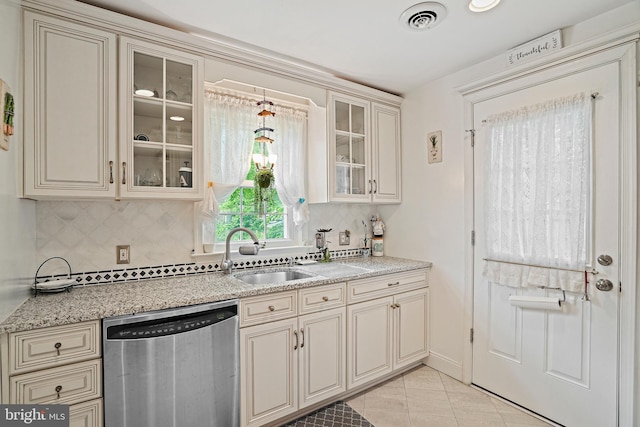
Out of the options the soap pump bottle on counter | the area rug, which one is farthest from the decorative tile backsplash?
the soap pump bottle on counter

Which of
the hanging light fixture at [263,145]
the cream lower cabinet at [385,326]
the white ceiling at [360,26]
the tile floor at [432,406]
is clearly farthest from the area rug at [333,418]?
the white ceiling at [360,26]

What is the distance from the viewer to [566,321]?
2.01 meters

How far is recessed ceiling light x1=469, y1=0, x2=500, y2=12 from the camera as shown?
175 cm

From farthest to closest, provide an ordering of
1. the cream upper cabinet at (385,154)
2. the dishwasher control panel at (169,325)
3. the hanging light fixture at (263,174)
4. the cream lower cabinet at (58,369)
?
the cream upper cabinet at (385,154), the hanging light fixture at (263,174), the dishwasher control panel at (169,325), the cream lower cabinet at (58,369)

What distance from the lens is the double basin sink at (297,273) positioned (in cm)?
236

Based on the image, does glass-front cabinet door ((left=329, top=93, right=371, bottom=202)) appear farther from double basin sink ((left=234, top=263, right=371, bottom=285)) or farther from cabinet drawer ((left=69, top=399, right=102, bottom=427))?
cabinet drawer ((left=69, top=399, right=102, bottom=427))

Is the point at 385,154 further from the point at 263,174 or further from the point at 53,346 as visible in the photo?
the point at 53,346

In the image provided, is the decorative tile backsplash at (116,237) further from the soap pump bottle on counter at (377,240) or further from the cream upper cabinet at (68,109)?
the soap pump bottle on counter at (377,240)

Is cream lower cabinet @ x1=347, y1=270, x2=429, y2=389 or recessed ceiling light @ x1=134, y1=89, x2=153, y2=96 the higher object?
recessed ceiling light @ x1=134, y1=89, x2=153, y2=96

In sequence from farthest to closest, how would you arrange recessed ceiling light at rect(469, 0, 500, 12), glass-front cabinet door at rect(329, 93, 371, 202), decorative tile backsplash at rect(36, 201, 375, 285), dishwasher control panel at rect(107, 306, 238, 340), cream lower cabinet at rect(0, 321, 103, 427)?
glass-front cabinet door at rect(329, 93, 371, 202)
decorative tile backsplash at rect(36, 201, 375, 285)
recessed ceiling light at rect(469, 0, 500, 12)
dishwasher control panel at rect(107, 306, 238, 340)
cream lower cabinet at rect(0, 321, 103, 427)

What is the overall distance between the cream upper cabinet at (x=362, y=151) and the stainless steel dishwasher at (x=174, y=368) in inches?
55.3

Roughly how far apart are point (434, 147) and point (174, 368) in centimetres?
253

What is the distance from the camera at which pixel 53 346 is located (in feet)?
4.46

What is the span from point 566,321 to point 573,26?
6.11 ft
